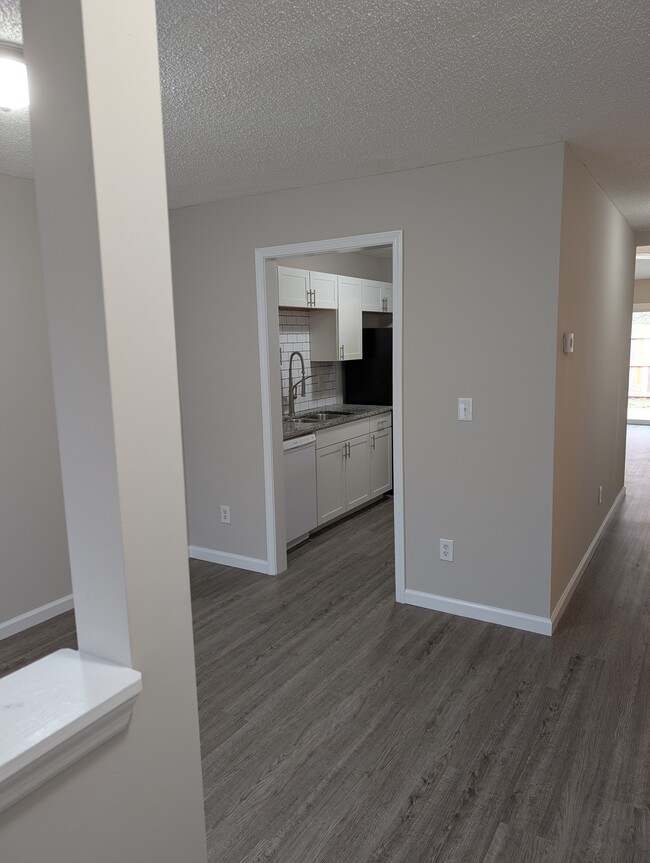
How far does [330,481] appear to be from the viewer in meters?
5.14

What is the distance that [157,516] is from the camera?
1.07 metres

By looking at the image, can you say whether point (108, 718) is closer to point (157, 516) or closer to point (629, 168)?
point (157, 516)

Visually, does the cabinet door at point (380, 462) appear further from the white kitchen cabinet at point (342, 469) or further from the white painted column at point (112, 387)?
the white painted column at point (112, 387)

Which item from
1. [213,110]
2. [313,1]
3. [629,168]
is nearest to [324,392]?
[629,168]

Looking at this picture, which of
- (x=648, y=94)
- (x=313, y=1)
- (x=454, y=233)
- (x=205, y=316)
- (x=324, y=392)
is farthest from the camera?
(x=324, y=392)

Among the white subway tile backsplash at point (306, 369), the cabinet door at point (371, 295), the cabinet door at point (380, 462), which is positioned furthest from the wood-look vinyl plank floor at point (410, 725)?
the cabinet door at point (371, 295)

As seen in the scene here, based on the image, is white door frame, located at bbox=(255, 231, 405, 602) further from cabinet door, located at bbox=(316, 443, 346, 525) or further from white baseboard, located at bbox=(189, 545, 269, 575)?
cabinet door, located at bbox=(316, 443, 346, 525)

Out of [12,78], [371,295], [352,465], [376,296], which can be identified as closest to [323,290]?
[371,295]

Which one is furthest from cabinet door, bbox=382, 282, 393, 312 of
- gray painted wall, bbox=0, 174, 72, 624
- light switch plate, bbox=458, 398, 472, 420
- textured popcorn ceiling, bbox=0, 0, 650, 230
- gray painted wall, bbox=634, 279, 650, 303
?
gray painted wall, bbox=634, 279, 650, 303

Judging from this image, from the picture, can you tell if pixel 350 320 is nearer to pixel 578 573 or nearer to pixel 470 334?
pixel 470 334

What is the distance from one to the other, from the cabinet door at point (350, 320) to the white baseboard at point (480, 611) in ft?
8.58

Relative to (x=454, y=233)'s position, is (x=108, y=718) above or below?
below

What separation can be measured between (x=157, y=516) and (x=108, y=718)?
0.32 meters

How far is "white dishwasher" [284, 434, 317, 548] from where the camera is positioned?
459 cm
